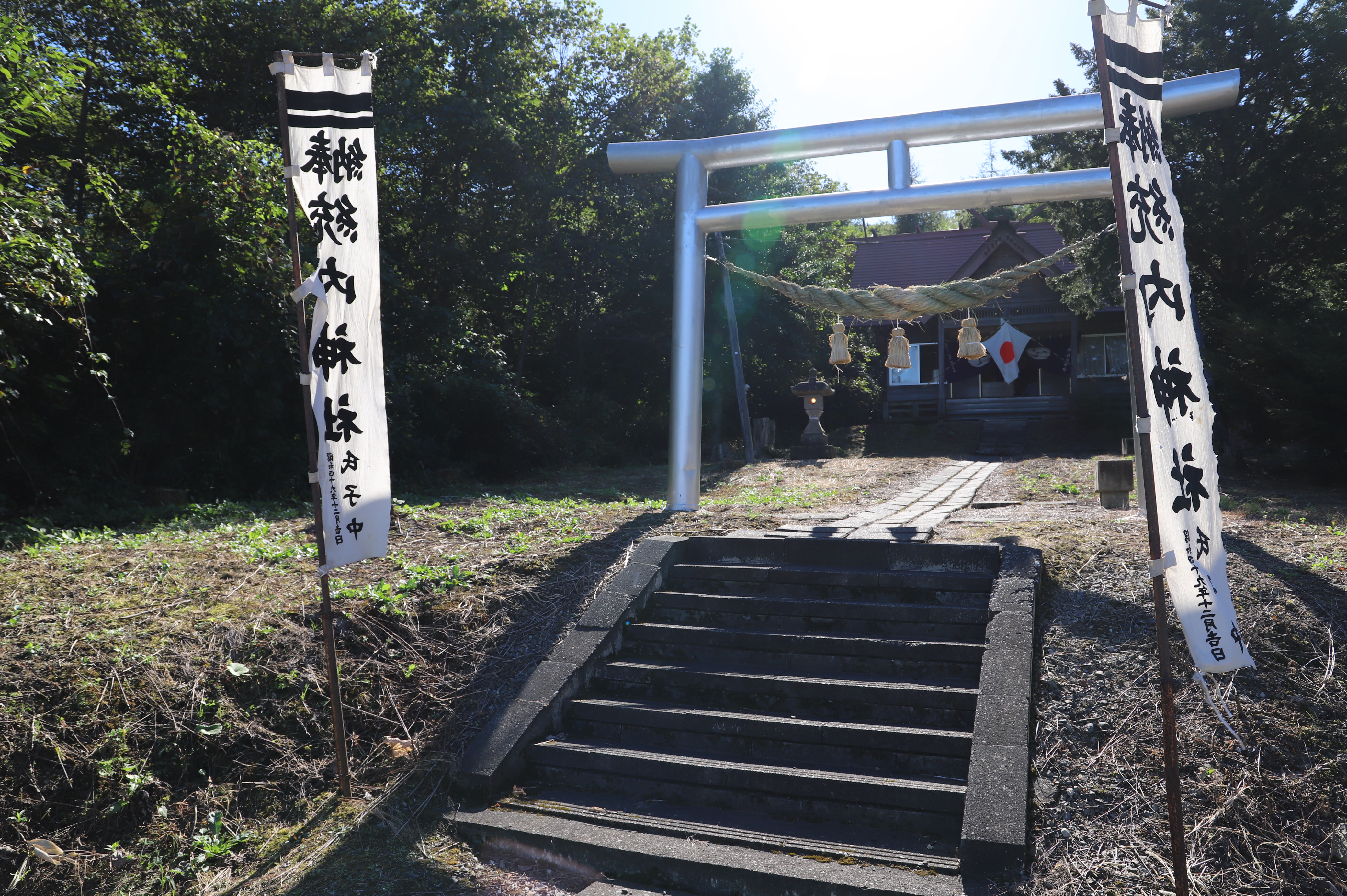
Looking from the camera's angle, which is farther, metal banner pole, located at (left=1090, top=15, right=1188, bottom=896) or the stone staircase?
the stone staircase

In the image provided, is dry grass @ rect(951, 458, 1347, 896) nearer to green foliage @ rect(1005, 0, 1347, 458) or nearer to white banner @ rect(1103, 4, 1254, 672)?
white banner @ rect(1103, 4, 1254, 672)

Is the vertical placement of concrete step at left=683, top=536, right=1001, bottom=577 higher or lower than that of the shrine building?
lower

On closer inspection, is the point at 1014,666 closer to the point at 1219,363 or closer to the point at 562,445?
the point at 1219,363

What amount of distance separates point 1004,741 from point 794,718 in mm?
1109

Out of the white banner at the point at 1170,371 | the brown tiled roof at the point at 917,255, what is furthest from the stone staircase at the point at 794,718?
the brown tiled roof at the point at 917,255

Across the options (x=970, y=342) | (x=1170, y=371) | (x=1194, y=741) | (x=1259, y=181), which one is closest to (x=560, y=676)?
(x=1194, y=741)

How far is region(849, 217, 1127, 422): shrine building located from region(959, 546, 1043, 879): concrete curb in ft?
52.5

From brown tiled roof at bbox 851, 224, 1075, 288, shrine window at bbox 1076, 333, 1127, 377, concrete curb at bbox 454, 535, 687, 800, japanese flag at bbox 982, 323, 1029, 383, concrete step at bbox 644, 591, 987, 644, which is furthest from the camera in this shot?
brown tiled roof at bbox 851, 224, 1075, 288

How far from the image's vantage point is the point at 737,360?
19281 mm

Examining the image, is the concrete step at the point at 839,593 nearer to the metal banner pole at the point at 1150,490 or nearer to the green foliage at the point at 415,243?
the metal banner pole at the point at 1150,490

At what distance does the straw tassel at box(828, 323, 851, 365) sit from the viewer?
882 centimetres

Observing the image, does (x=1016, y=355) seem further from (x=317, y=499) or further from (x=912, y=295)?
(x=317, y=499)

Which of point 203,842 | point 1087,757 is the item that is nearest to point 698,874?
point 1087,757

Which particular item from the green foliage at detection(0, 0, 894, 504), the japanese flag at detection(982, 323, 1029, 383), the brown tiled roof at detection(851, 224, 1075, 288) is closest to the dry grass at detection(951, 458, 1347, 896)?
the green foliage at detection(0, 0, 894, 504)
